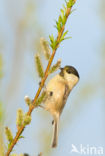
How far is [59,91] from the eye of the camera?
12.0ft

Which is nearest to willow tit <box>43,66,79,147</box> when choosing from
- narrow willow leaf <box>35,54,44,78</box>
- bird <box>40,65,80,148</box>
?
bird <box>40,65,80,148</box>

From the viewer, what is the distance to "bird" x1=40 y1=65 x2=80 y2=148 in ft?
11.6

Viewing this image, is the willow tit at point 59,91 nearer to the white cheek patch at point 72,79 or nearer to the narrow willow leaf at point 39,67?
the white cheek patch at point 72,79

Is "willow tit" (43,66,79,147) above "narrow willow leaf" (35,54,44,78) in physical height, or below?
below

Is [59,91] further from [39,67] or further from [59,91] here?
[39,67]

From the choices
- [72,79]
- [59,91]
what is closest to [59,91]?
[59,91]

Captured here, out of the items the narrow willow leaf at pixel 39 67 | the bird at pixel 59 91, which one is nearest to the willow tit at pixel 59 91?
the bird at pixel 59 91

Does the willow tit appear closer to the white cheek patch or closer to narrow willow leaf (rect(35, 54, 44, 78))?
the white cheek patch

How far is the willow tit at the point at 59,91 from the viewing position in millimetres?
3541

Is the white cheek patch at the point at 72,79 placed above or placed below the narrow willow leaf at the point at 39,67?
below

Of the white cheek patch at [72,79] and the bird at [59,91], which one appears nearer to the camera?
the bird at [59,91]

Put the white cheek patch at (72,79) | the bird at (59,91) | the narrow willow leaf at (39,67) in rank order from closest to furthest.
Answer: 1. the narrow willow leaf at (39,67)
2. the bird at (59,91)
3. the white cheek patch at (72,79)

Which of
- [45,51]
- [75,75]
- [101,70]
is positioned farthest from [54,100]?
[45,51]

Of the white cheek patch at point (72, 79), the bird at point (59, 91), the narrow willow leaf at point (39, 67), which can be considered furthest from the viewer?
the white cheek patch at point (72, 79)
